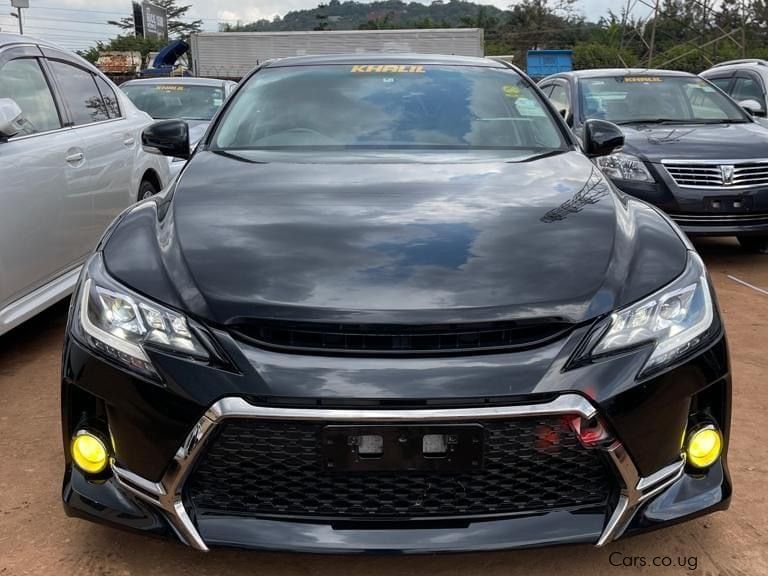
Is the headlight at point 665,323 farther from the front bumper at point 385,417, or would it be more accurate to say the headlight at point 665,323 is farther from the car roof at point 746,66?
the car roof at point 746,66

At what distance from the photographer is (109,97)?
17.7 feet

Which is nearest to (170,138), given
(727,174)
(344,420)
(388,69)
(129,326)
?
(388,69)

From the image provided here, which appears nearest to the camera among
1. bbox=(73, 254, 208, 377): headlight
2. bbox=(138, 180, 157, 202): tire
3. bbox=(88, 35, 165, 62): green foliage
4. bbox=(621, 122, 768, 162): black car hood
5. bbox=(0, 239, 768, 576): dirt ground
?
bbox=(73, 254, 208, 377): headlight

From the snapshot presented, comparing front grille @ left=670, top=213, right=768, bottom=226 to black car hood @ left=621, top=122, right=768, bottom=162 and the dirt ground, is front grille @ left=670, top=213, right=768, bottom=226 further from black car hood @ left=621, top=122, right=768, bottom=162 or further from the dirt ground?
the dirt ground

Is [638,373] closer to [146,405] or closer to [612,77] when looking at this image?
[146,405]

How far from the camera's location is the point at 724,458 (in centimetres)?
219

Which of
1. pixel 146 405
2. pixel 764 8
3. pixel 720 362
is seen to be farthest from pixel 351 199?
pixel 764 8

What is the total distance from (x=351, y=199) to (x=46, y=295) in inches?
89.4

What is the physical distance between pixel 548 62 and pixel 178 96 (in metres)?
24.6

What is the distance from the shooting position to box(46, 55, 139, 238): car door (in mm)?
4664

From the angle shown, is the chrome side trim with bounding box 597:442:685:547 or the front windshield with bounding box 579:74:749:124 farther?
the front windshield with bounding box 579:74:749:124

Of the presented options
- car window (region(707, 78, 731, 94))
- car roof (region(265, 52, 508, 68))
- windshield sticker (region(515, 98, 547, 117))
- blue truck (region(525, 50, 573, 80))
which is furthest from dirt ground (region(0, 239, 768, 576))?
blue truck (region(525, 50, 573, 80))

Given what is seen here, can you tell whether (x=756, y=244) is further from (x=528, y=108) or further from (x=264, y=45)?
(x=264, y=45)

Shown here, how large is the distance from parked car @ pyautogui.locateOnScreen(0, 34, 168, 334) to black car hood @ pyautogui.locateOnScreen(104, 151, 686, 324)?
1441mm
